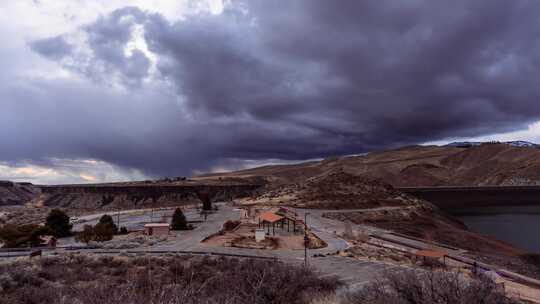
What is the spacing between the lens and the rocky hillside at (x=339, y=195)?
96750 millimetres

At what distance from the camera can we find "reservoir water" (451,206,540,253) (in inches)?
2647

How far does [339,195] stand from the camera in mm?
104062

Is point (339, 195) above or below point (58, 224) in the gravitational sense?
above

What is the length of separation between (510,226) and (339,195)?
39.3m

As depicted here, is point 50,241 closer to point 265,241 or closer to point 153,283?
point 265,241

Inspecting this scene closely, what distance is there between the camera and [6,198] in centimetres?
18275

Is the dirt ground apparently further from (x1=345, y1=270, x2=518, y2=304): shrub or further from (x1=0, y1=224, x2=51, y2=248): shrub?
(x1=345, y1=270, x2=518, y2=304): shrub

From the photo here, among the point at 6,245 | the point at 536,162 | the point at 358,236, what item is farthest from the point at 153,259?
the point at 536,162

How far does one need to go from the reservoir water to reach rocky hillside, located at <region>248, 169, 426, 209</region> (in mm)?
17905

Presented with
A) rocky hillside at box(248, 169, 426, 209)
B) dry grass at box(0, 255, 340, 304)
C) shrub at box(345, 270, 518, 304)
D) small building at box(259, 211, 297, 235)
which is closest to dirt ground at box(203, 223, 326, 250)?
small building at box(259, 211, 297, 235)

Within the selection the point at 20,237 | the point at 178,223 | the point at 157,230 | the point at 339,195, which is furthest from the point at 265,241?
the point at 339,195

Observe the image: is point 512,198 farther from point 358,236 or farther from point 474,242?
point 358,236

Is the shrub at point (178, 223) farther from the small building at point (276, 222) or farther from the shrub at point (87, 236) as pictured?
the shrub at point (87, 236)

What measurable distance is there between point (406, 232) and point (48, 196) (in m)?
185
